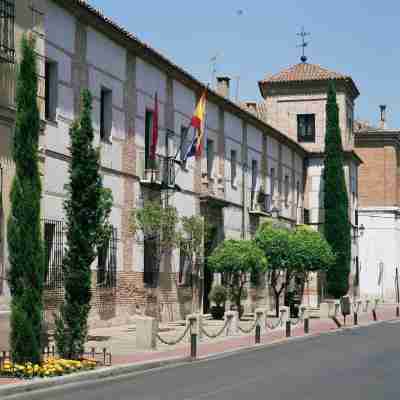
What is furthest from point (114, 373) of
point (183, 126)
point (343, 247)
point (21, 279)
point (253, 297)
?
point (343, 247)

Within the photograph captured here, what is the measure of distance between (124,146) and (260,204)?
1670 cm

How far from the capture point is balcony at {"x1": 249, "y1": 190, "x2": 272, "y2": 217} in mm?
44531

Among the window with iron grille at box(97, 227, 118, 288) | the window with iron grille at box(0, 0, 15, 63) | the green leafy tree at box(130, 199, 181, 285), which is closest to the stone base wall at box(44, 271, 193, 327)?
the window with iron grille at box(97, 227, 118, 288)

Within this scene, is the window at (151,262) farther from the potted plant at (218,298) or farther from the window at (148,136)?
the potted plant at (218,298)

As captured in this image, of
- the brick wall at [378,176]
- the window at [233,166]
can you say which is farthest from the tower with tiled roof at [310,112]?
the window at [233,166]

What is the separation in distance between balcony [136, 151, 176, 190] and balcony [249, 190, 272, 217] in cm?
Answer: 1157

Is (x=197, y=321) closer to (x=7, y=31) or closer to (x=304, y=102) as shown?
(x=7, y=31)

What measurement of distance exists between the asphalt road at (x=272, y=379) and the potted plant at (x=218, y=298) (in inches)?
466

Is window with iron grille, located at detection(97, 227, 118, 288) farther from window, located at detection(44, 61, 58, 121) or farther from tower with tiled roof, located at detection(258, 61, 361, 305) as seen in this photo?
tower with tiled roof, located at detection(258, 61, 361, 305)

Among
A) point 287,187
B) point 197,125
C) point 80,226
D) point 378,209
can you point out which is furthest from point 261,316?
point 378,209

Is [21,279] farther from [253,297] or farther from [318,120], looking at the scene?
[318,120]

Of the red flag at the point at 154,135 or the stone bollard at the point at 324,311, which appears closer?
the red flag at the point at 154,135

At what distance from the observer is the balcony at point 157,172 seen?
3108cm

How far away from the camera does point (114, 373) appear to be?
677 inches
